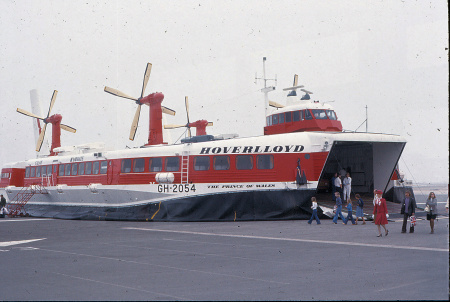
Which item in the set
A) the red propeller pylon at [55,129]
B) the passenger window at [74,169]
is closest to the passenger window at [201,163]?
the passenger window at [74,169]

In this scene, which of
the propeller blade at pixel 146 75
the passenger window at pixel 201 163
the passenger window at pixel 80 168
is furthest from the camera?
the propeller blade at pixel 146 75

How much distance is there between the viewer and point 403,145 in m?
26.7

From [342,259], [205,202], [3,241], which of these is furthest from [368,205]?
[3,241]

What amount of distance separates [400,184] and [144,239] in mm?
17370

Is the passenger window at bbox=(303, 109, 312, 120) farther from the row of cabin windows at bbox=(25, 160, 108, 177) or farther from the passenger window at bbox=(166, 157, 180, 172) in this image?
the row of cabin windows at bbox=(25, 160, 108, 177)

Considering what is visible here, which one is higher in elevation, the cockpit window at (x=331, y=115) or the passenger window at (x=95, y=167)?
the cockpit window at (x=331, y=115)

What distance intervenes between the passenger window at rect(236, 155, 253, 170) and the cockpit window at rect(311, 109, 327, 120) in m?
4.99

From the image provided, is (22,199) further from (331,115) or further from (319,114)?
(331,115)

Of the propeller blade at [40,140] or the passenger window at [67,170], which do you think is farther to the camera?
the propeller blade at [40,140]

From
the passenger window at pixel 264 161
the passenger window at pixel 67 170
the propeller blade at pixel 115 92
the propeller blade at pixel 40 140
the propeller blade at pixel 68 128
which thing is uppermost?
the propeller blade at pixel 115 92

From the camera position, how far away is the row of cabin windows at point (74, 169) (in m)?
33.2

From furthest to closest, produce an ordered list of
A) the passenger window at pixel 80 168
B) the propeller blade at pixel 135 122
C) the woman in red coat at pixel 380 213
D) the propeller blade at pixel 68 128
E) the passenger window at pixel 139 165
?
Result: 1. the propeller blade at pixel 68 128
2. the propeller blade at pixel 135 122
3. the passenger window at pixel 80 168
4. the passenger window at pixel 139 165
5. the woman in red coat at pixel 380 213

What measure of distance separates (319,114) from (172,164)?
940cm

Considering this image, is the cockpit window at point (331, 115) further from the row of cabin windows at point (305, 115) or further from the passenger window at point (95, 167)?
the passenger window at point (95, 167)
